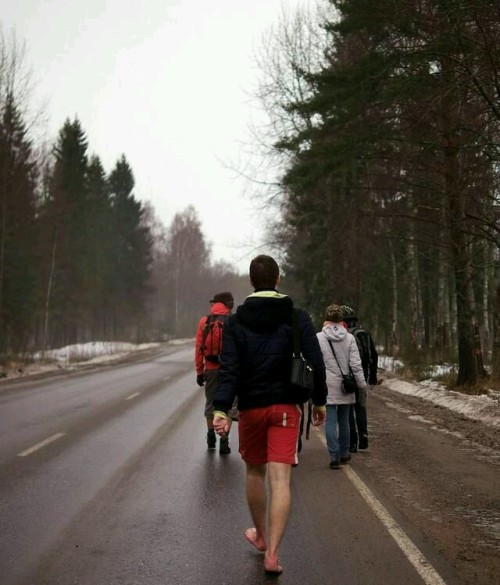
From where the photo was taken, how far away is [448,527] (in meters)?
5.43

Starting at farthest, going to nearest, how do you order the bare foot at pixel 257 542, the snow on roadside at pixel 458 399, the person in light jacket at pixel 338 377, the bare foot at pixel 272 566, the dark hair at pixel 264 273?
the snow on roadside at pixel 458 399 < the person in light jacket at pixel 338 377 < the bare foot at pixel 257 542 < the dark hair at pixel 264 273 < the bare foot at pixel 272 566

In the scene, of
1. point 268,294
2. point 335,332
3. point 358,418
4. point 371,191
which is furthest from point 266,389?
point 371,191

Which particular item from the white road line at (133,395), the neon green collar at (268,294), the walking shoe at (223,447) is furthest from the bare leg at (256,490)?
the white road line at (133,395)

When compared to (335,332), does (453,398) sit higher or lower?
lower

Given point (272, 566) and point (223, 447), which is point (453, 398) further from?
point (272, 566)

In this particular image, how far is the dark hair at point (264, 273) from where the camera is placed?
468 cm

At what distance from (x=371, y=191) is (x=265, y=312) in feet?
57.3

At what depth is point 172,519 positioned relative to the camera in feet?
18.7

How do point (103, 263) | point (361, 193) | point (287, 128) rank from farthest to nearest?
point (103, 263) < point (287, 128) < point (361, 193)

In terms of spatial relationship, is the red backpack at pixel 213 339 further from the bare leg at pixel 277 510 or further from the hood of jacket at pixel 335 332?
the bare leg at pixel 277 510

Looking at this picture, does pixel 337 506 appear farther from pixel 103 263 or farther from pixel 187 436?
pixel 103 263

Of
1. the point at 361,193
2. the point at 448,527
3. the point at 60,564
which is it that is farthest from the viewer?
the point at 361,193

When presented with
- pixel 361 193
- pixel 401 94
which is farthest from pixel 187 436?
pixel 361 193

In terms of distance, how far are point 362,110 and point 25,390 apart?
39.1 ft
